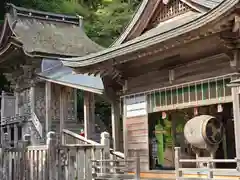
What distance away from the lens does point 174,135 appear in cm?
1342

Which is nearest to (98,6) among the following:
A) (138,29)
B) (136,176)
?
(138,29)

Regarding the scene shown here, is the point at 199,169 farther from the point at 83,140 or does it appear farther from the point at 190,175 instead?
the point at 83,140

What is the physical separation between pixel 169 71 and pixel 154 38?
1.53 metres

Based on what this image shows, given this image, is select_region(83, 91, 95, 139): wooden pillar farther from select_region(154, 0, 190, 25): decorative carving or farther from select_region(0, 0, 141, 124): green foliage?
select_region(0, 0, 141, 124): green foliage

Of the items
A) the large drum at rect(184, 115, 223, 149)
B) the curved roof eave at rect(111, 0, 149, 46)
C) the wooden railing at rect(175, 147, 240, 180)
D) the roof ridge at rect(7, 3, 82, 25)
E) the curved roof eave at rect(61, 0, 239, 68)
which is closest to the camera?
the curved roof eave at rect(61, 0, 239, 68)

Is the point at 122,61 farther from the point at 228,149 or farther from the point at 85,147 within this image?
the point at 228,149

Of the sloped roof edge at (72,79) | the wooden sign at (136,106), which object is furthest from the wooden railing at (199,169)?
the sloped roof edge at (72,79)

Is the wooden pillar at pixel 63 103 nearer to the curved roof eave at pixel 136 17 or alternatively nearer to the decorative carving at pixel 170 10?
the curved roof eave at pixel 136 17

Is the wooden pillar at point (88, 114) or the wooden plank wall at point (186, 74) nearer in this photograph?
the wooden plank wall at point (186, 74)

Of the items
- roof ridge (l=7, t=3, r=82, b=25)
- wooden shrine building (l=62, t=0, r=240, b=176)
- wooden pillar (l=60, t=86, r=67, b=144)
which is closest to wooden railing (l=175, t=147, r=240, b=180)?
wooden shrine building (l=62, t=0, r=240, b=176)

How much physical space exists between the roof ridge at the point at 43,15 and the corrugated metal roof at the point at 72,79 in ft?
13.4

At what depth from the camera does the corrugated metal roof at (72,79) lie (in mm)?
15309

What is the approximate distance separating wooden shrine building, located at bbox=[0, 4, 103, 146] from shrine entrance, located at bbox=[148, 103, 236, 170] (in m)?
3.85

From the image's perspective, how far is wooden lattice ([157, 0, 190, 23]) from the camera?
12.6m
